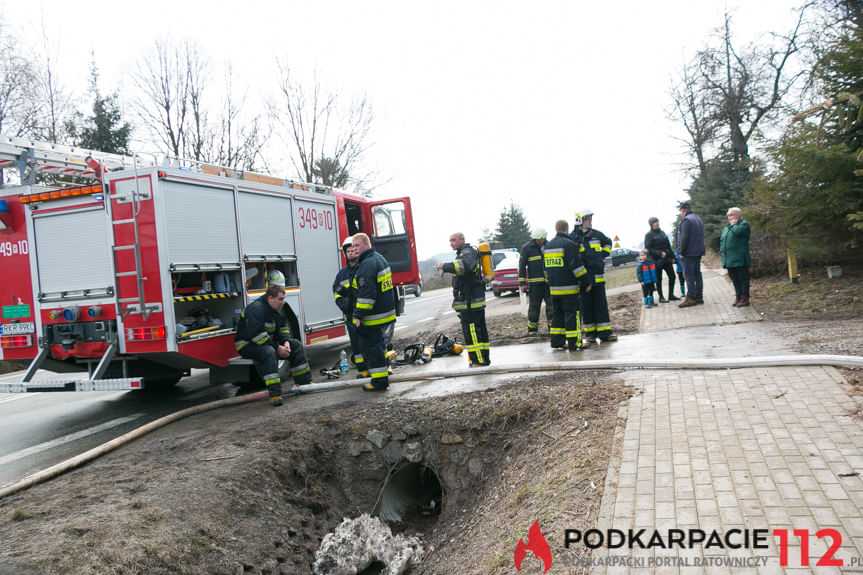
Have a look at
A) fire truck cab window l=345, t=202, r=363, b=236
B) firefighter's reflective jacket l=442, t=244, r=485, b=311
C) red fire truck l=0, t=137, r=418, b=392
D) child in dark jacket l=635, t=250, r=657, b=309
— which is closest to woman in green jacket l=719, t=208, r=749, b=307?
child in dark jacket l=635, t=250, r=657, b=309

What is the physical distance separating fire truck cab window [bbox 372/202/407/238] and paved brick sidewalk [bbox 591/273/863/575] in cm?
735

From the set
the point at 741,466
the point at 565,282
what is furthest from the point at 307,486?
the point at 565,282

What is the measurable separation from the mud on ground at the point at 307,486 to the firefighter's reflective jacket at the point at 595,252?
2.55 m

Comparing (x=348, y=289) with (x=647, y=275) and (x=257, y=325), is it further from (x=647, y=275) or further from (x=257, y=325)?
(x=647, y=275)

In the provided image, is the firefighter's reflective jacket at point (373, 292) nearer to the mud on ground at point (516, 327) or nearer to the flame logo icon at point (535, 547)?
the mud on ground at point (516, 327)

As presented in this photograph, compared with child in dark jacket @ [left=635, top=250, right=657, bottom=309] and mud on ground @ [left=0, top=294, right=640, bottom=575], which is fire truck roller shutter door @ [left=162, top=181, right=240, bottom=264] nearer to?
mud on ground @ [left=0, top=294, right=640, bottom=575]

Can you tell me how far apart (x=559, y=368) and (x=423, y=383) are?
169 centimetres

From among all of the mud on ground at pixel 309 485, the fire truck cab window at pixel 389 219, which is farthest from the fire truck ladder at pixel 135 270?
the fire truck cab window at pixel 389 219

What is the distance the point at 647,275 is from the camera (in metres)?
11.6

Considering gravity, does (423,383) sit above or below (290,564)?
above

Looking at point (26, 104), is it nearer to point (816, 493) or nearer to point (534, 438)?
point (534, 438)

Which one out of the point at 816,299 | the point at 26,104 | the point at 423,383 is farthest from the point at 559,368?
the point at 26,104

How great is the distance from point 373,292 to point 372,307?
0.58 ft

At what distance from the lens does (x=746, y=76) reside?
24625 mm
